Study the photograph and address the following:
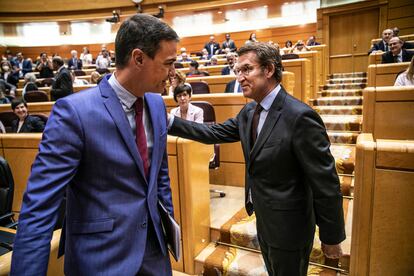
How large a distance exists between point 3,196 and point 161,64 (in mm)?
1244

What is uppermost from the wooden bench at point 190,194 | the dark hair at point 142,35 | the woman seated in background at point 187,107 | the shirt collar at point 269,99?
the dark hair at point 142,35

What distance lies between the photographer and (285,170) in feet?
3.16

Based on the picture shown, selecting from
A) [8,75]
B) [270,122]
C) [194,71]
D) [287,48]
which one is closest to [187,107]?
[270,122]

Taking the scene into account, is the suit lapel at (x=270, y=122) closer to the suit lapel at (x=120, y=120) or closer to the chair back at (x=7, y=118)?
the suit lapel at (x=120, y=120)

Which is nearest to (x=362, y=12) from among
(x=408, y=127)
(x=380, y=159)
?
(x=408, y=127)

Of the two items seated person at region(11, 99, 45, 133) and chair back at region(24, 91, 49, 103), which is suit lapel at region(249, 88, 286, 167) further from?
chair back at region(24, 91, 49, 103)

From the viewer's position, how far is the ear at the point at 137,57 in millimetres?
699

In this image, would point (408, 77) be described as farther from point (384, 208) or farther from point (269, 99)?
point (269, 99)

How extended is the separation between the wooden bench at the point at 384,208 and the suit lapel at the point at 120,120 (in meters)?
0.93

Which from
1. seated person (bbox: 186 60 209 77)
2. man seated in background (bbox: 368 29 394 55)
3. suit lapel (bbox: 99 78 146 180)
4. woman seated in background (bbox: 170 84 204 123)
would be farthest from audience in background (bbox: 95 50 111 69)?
suit lapel (bbox: 99 78 146 180)

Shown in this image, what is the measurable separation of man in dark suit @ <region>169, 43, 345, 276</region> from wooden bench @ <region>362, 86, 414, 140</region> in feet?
4.50

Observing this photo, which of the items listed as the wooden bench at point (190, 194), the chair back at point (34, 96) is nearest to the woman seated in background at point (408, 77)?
the wooden bench at point (190, 194)

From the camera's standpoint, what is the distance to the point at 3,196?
→ 1486 millimetres

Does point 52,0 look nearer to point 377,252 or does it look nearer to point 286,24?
point 286,24
